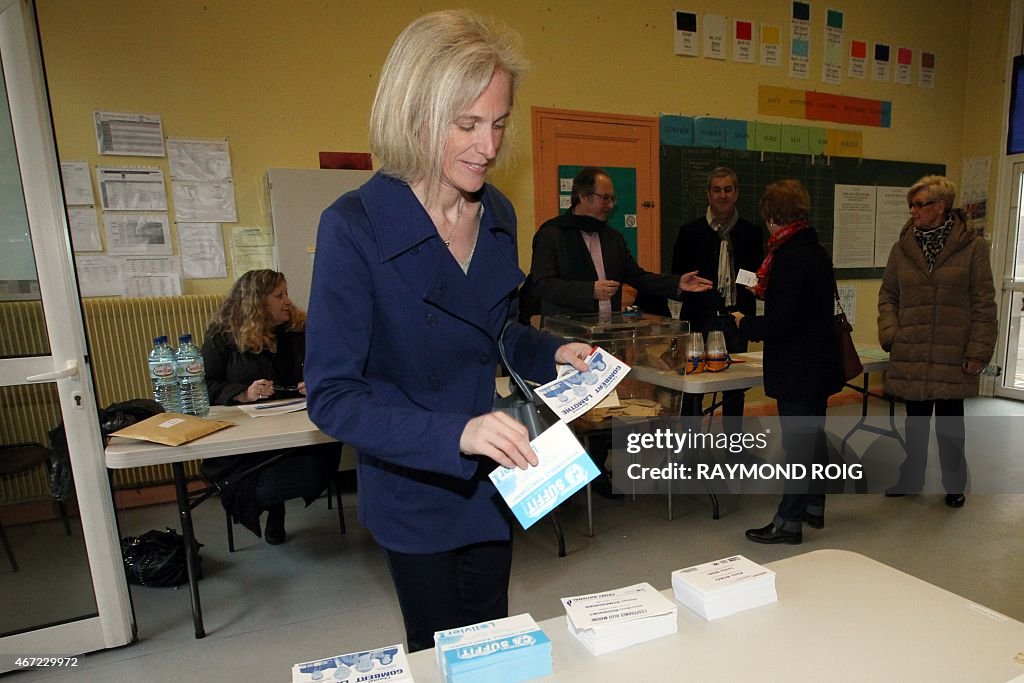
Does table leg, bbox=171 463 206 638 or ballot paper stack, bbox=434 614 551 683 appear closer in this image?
ballot paper stack, bbox=434 614 551 683

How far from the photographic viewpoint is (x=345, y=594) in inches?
107

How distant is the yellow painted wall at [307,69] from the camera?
11.8 ft

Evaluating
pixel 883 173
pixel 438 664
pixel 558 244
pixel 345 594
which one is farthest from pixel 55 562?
pixel 883 173

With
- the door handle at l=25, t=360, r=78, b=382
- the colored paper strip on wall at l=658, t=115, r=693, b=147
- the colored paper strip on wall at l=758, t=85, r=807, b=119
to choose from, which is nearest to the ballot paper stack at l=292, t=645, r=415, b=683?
the door handle at l=25, t=360, r=78, b=382

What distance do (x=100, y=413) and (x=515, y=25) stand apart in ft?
12.1

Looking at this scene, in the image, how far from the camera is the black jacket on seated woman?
273 cm

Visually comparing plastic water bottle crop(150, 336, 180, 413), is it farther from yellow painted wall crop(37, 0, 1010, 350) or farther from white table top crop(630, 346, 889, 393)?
white table top crop(630, 346, 889, 393)

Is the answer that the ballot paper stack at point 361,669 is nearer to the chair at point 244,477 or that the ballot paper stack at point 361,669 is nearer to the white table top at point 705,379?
the chair at point 244,477

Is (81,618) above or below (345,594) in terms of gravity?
above

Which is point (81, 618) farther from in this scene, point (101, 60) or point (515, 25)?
point (515, 25)

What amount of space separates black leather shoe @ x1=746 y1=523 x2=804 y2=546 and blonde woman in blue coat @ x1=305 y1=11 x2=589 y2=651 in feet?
7.27

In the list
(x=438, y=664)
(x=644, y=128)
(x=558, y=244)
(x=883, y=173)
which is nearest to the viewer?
(x=438, y=664)

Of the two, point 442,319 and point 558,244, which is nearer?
point 442,319

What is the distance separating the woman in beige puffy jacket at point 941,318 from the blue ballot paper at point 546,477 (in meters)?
3.11
